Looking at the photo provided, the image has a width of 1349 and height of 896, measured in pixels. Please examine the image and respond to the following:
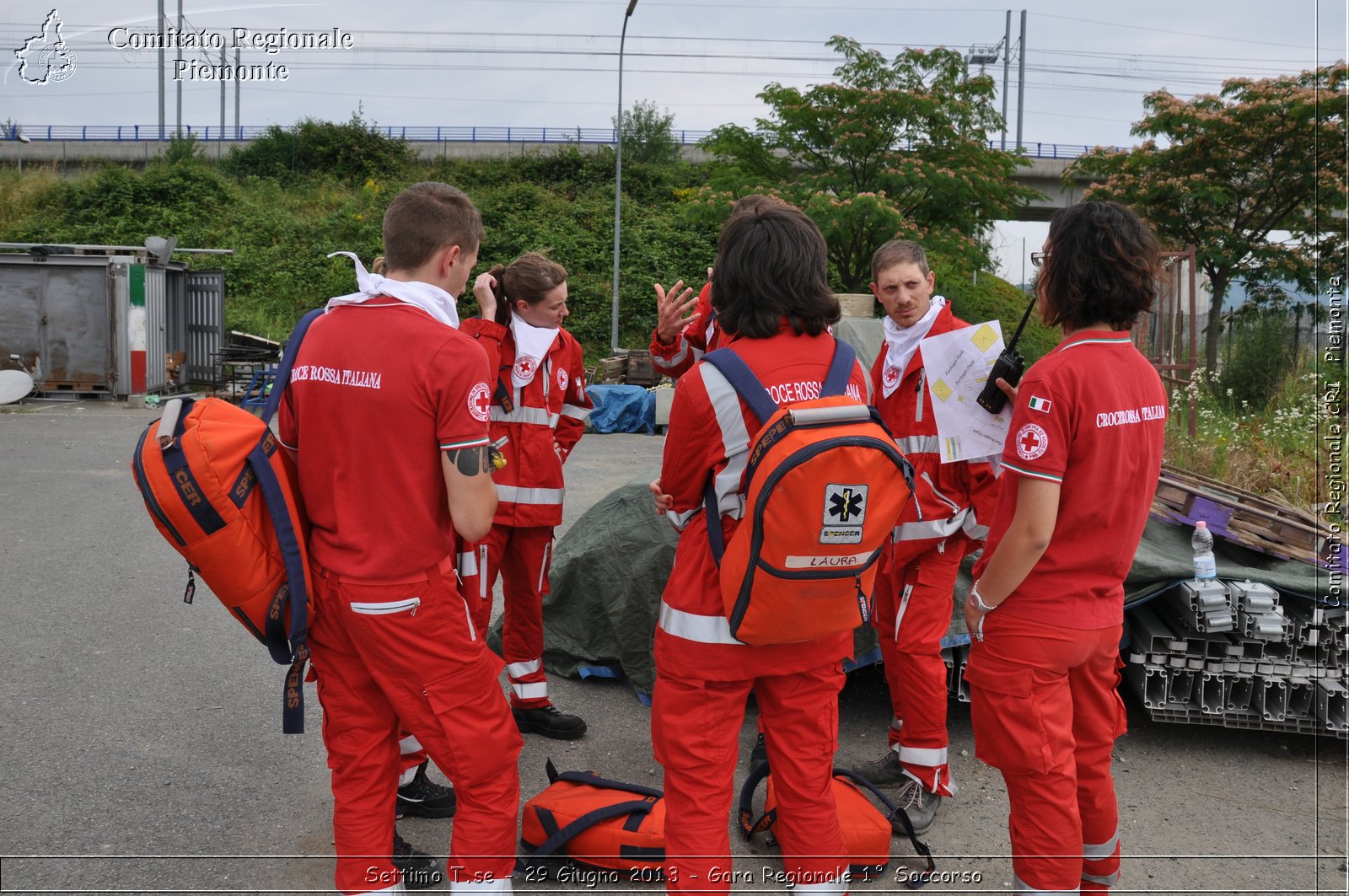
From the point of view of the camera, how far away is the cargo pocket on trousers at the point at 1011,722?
263 centimetres

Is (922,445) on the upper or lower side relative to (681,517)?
upper

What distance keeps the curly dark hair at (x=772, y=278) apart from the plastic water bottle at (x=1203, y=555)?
99.0 inches

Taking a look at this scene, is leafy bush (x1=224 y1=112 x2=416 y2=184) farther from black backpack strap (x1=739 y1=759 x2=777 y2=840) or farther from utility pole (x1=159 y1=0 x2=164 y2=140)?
black backpack strap (x1=739 y1=759 x2=777 y2=840)

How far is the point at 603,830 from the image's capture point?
337 centimetres

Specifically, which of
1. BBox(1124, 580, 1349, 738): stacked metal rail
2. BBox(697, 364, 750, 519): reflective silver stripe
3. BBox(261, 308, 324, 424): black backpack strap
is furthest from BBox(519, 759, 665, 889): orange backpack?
BBox(1124, 580, 1349, 738): stacked metal rail

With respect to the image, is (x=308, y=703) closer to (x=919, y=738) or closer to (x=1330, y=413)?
(x=919, y=738)

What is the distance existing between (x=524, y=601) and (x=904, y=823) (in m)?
1.92

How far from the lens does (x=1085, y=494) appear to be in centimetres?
264

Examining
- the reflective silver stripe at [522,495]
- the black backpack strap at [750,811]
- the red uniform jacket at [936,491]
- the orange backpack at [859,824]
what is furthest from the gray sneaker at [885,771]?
the reflective silver stripe at [522,495]

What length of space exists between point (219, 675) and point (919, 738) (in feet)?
12.3

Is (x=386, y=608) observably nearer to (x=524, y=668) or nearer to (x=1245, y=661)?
(x=524, y=668)

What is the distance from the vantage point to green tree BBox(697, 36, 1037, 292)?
925 inches

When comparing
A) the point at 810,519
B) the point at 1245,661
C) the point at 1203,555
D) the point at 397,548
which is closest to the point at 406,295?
the point at 397,548

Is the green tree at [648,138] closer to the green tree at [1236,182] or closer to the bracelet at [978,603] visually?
the green tree at [1236,182]
